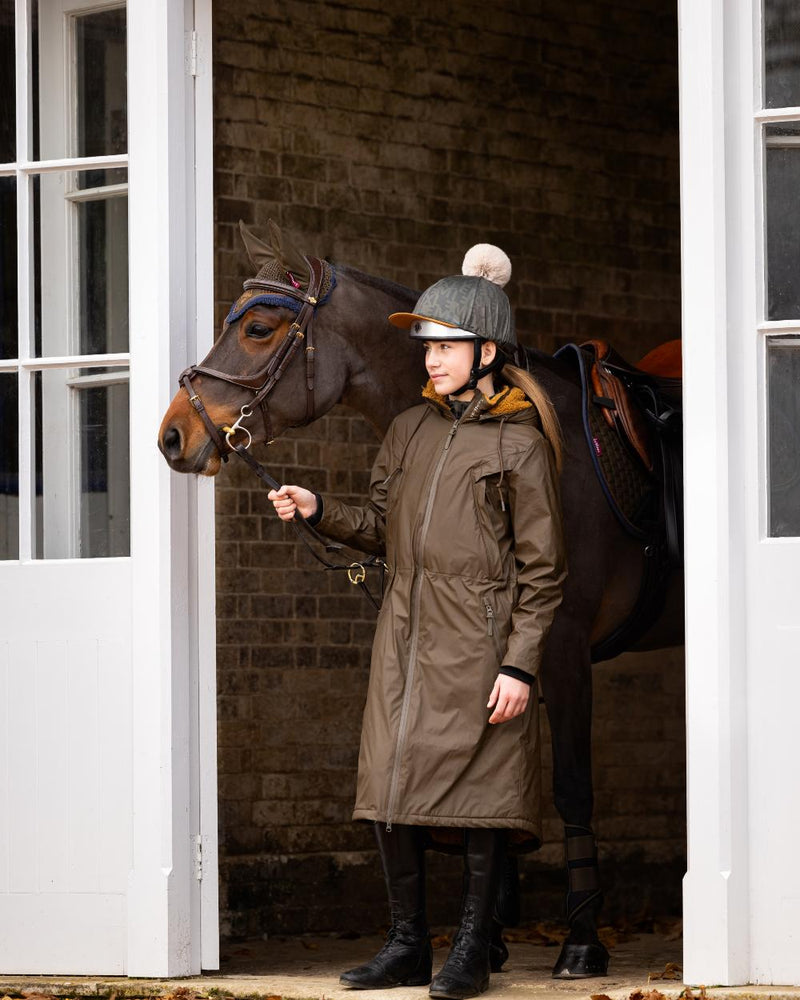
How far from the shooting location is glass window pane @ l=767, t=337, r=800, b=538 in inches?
175

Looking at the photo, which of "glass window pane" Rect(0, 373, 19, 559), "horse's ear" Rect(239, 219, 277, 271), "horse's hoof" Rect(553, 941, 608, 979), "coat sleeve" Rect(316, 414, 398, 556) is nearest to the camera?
"coat sleeve" Rect(316, 414, 398, 556)

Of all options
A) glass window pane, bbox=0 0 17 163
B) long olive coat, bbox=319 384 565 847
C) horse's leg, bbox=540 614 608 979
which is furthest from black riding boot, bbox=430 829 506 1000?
glass window pane, bbox=0 0 17 163

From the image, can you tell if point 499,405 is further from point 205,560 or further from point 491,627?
point 205,560

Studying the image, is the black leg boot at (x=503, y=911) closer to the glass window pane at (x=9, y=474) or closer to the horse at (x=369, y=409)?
the horse at (x=369, y=409)

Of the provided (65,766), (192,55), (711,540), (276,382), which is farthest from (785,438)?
(65,766)

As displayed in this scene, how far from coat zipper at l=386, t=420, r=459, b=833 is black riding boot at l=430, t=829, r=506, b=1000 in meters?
0.22

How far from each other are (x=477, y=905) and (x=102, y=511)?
5.22 feet

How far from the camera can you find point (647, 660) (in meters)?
8.87

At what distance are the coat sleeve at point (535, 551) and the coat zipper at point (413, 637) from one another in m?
0.19

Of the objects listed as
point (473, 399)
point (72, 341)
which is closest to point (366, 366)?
point (473, 399)

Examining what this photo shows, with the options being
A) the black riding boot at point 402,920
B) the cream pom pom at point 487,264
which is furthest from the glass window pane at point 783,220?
the black riding boot at point 402,920

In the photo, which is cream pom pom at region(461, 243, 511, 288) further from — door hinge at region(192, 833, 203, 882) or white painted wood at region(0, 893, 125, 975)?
white painted wood at region(0, 893, 125, 975)

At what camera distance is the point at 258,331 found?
4809 millimetres

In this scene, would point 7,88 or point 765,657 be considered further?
point 7,88
